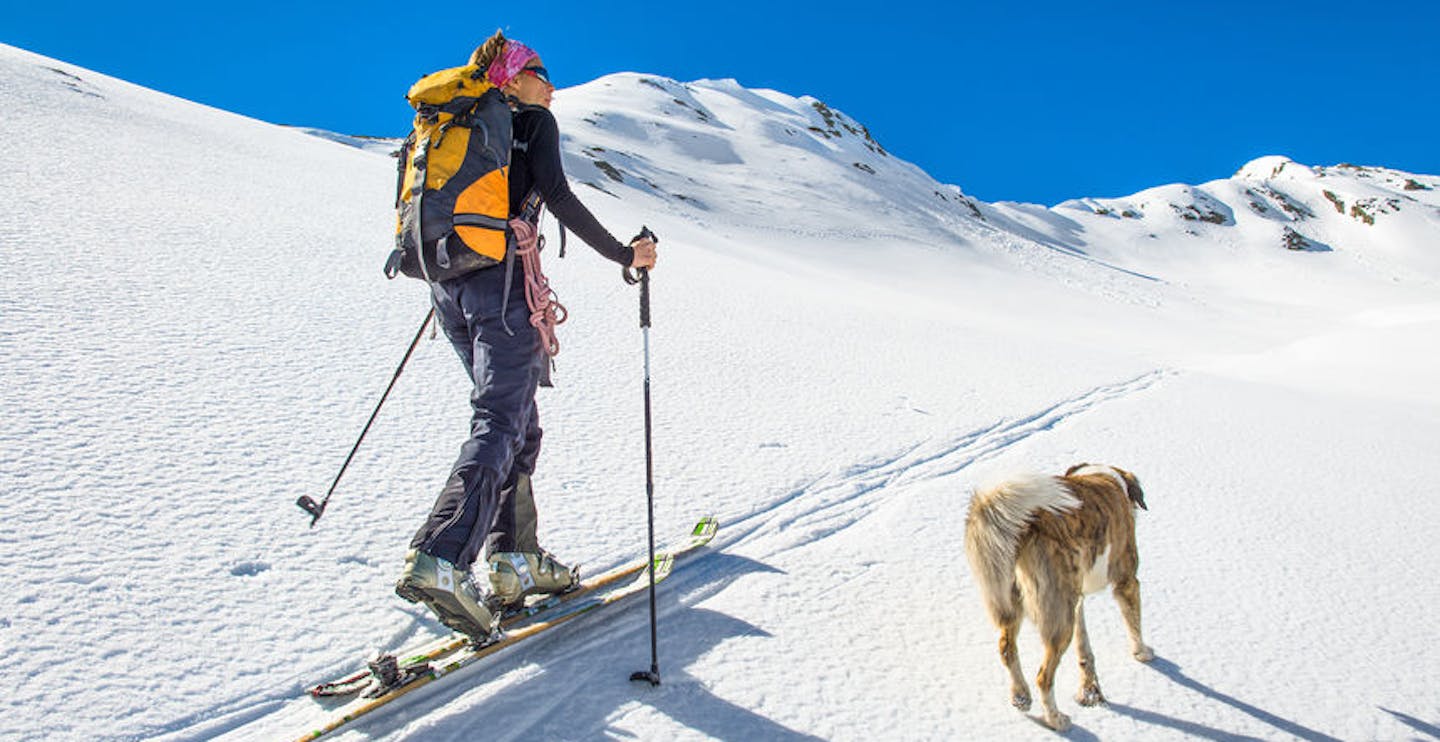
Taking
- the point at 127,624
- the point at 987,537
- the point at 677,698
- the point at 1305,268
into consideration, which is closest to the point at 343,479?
the point at 127,624

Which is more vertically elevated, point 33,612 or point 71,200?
point 71,200

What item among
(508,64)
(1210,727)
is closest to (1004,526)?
(1210,727)

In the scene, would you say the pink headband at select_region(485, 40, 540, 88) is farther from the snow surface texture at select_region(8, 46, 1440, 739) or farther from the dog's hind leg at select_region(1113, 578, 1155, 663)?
the dog's hind leg at select_region(1113, 578, 1155, 663)

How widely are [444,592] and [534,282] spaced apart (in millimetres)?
1109

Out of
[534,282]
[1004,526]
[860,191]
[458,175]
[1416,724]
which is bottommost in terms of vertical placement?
[1416,724]

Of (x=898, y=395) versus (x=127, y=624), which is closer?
(x=127, y=624)

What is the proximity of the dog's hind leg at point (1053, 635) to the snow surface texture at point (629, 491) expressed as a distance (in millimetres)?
94

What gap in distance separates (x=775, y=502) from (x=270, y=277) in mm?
4981

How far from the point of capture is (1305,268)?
5491cm

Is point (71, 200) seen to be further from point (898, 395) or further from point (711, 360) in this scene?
point (898, 395)

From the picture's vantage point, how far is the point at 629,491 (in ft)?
13.6

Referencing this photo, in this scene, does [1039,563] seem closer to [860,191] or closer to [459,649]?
[459,649]

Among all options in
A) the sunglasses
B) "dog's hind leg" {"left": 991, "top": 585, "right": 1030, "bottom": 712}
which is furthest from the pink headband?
"dog's hind leg" {"left": 991, "top": 585, "right": 1030, "bottom": 712}

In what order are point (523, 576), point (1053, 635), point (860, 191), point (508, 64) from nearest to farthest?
point (1053, 635) → point (508, 64) → point (523, 576) → point (860, 191)
